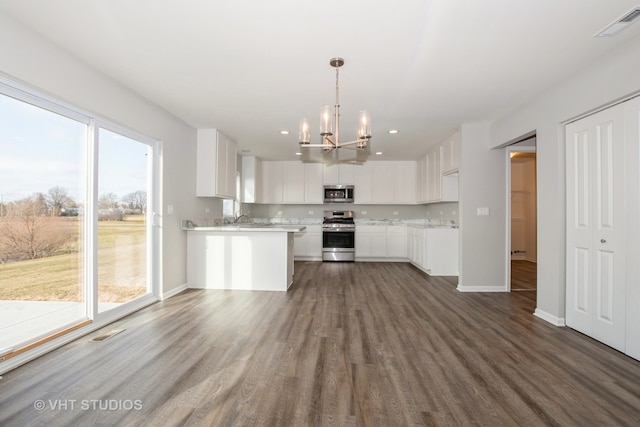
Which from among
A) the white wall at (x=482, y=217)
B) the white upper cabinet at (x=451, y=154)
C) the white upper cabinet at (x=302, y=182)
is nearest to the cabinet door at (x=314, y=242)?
the white upper cabinet at (x=302, y=182)

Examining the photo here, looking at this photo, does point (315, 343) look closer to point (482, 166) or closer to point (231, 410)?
point (231, 410)

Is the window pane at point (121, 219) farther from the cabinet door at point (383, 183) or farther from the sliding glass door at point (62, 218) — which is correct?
the cabinet door at point (383, 183)

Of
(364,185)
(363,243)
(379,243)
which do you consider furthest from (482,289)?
(364,185)

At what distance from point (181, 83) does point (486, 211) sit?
13.6ft

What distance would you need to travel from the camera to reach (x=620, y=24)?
2098mm

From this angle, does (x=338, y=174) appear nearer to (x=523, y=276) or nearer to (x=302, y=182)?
(x=302, y=182)

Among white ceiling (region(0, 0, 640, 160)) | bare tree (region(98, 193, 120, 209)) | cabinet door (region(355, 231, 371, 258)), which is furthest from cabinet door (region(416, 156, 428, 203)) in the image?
bare tree (region(98, 193, 120, 209))

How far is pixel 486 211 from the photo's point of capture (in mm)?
4449

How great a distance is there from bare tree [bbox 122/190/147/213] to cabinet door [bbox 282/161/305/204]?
378 centimetres

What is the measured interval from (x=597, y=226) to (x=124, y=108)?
4.61 metres

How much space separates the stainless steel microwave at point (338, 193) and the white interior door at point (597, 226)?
4.52 m

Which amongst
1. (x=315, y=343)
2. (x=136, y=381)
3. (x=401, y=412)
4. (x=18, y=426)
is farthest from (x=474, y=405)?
(x=18, y=426)

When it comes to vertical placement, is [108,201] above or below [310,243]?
above

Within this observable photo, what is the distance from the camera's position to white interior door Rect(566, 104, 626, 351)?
2.54m
